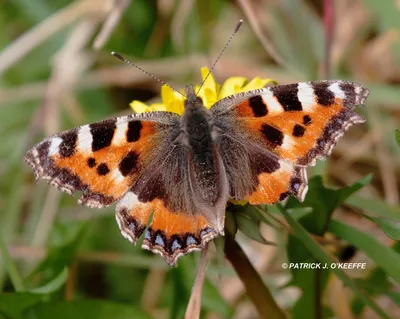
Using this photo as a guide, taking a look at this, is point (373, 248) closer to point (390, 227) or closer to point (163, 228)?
point (390, 227)

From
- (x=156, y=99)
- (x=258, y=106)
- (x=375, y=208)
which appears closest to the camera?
(x=258, y=106)

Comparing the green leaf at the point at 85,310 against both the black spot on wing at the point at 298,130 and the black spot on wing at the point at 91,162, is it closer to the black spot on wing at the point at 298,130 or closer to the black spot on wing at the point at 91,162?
the black spot on wing at the point at 91,162

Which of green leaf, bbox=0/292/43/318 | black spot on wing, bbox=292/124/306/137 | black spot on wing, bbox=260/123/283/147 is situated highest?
black spot on wing, bbox=292/124/306/137

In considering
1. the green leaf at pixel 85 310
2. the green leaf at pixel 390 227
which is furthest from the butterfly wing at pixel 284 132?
the green leaf at pixel 85 310

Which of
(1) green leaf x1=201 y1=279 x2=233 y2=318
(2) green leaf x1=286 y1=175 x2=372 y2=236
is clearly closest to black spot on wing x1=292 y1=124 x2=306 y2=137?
(2) green leaf x1=286 y1=175 x2=372 y2=236

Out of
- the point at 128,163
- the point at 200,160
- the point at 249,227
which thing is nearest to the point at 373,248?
the point at 249,227

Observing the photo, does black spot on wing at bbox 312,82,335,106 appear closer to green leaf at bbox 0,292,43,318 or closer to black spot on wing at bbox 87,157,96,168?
black spot on wing at bbox 87,157,96,168
